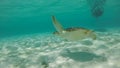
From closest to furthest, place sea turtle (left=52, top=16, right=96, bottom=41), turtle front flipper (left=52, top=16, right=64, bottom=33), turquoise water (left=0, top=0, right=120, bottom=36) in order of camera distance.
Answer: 1. turtle front flipper (left=52, top=16, right=64, bottom=33)
2. sea turtle (left=52, top=16, right=96, bottom=41)
3. turquoise water (left=0, top=0, right=120, bottom=36)

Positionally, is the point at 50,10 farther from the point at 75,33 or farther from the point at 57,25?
the point at 57,25

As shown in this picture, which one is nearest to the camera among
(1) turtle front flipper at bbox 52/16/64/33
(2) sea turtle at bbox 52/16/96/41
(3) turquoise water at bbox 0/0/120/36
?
(1) turtle front flipper at bbox 52/16/64/33

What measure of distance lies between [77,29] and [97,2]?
24.1 metres

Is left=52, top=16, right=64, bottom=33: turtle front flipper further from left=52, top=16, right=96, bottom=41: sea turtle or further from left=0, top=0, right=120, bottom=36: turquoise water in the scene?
left=0, top=0, right=120, bottom=36: turquoise water

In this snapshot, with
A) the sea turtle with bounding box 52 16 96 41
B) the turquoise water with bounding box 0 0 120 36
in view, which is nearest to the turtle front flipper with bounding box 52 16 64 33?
the sea turtle with bounding box 52 16 96 41

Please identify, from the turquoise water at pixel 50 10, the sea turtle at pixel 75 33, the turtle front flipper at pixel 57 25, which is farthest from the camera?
the turquoise water at pixel 50 10

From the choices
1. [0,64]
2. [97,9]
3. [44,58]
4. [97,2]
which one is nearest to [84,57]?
[44,58]

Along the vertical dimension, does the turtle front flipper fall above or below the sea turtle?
above

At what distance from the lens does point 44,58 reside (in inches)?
271

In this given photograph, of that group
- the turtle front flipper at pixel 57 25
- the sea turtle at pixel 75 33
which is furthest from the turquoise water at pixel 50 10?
the turtle front flipper at pixel 57 25

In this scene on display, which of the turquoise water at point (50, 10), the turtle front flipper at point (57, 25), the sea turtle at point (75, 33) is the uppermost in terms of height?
the turquoise water at point (50, 10)

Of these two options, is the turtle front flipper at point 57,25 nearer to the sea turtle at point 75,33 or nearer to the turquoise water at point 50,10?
the sea turtle at point 75,33

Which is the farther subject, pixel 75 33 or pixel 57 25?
pixel 75 33

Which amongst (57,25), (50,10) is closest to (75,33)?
(57,25)
